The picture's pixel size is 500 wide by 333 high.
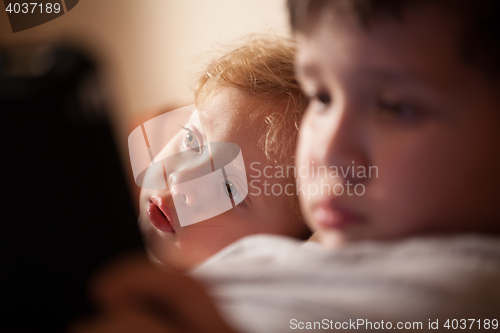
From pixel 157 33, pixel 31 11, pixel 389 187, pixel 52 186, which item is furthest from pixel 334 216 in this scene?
pixel 157 33

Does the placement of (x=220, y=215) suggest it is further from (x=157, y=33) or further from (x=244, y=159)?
(x=157, y=33)

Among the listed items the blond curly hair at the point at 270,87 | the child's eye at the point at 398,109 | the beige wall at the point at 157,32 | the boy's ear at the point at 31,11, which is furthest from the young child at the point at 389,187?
the boy's ear at the point at 31,11

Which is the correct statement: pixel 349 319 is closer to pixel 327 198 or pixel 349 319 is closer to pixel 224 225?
pixel 327 198

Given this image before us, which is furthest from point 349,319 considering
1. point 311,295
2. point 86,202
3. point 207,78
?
point 207,78

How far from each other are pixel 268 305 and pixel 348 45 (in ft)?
0.47

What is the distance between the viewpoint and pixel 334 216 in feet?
0.74

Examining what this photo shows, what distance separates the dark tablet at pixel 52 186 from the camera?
0.51ft

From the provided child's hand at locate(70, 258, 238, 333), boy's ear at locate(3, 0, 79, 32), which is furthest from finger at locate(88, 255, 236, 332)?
boy's ear at locate(3, 0, 79, 32)

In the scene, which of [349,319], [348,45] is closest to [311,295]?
[349,319]

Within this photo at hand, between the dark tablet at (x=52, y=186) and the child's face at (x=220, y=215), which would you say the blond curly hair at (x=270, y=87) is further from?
the dark tablet at (x=52, y=186)

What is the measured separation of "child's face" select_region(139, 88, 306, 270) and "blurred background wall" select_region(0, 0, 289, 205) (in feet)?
0.23

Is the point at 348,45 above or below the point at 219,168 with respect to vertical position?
above

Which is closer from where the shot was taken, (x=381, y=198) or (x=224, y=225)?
(x=381, y=198)

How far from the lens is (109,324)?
0.17 meters
